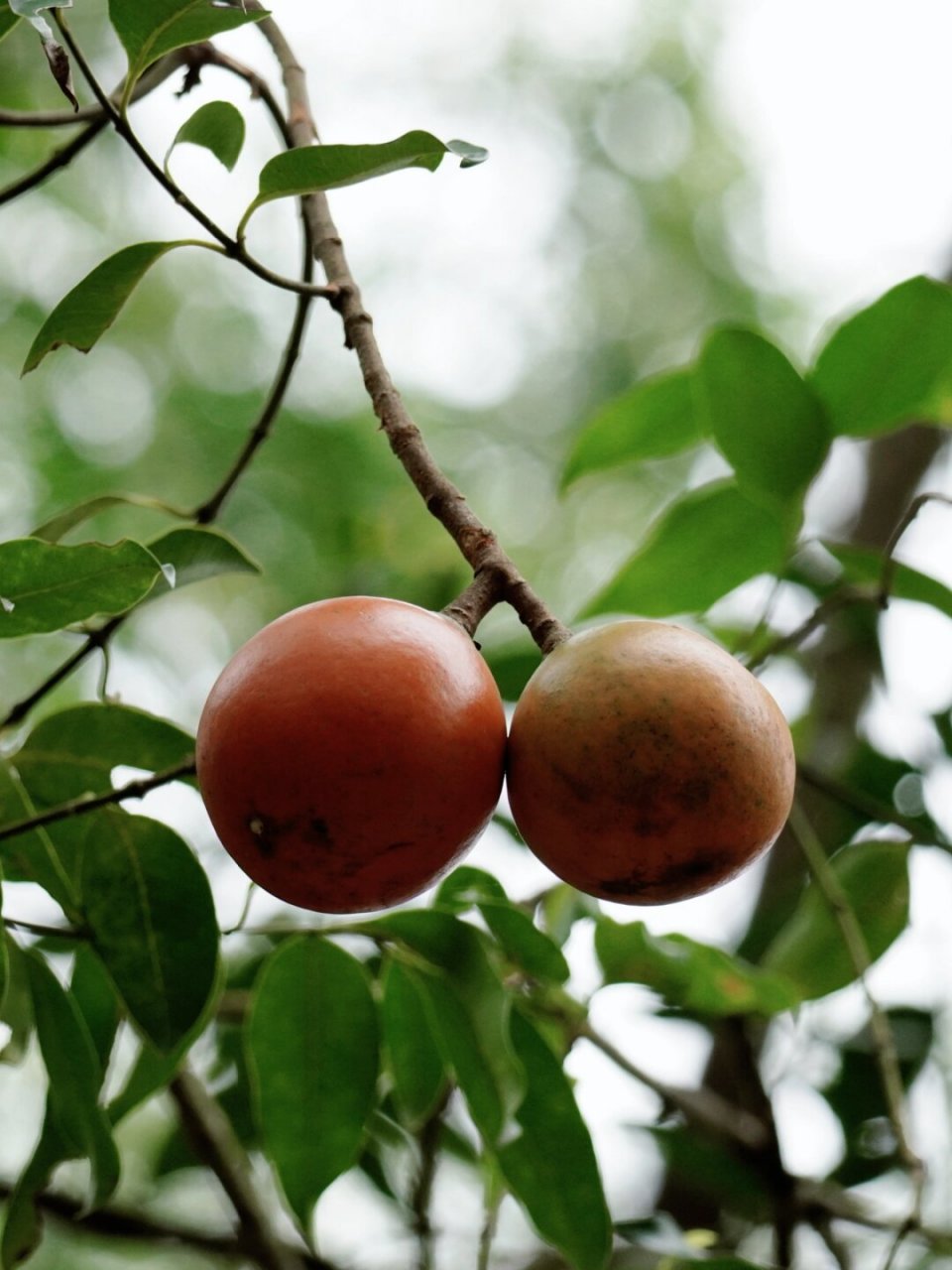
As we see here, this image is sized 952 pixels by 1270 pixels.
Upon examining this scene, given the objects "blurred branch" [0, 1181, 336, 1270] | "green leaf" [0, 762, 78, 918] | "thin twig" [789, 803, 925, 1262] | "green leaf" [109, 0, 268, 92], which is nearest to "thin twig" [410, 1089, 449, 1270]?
"blurred branch" [0, 1181, 336, 1270]

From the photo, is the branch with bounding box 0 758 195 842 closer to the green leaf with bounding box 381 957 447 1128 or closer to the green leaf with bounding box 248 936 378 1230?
the green leaf with bounding box 248 936 378 1230

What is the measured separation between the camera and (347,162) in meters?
0.75

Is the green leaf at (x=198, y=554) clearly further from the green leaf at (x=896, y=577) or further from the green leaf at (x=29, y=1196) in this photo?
the green leaf at (x=896, y=577)

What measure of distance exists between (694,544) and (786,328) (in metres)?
3.32

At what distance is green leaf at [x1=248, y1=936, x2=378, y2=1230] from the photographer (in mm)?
910

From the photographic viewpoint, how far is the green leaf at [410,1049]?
1013 millimetres

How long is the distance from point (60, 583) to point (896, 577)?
0.80m

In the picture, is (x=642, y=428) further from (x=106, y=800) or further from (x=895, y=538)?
(x=106, y=800)

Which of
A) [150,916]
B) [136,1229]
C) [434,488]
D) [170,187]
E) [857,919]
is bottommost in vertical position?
[136,1229]

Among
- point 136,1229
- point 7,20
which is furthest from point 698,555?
point 136,1229

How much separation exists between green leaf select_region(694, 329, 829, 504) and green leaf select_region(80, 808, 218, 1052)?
1.98ft

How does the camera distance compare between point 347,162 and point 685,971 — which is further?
point 685,971

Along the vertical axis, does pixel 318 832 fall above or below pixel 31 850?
above

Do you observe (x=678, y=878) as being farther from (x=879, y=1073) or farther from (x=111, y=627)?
(x=879, y=1073)
